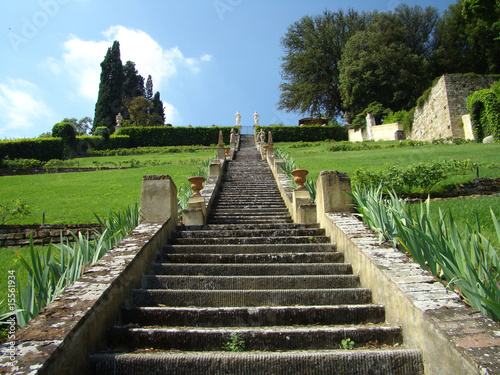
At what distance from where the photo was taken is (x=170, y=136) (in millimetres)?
36094

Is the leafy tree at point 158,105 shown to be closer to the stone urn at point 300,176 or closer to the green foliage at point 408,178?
the green foliage at point 408,178

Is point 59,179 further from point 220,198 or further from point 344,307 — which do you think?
point 344,307

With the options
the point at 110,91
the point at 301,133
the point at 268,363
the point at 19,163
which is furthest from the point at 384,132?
the point at 110,91

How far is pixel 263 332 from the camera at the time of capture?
3.00 m

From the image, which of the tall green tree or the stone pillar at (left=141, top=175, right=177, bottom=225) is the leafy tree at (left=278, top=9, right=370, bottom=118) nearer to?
the tall green tree

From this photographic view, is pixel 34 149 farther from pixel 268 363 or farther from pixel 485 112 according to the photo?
pixel 485 112

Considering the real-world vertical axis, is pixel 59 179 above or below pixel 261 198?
above

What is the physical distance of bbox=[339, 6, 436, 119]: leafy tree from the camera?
114 feet

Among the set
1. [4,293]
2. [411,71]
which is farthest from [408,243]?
[411,71]

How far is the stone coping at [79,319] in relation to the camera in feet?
7.57

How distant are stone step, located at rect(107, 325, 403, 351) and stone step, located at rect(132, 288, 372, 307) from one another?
65 cm

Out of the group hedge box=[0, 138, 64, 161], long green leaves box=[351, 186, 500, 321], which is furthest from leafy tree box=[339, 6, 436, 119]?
long green leaves box=[351, 186, 500, 321]

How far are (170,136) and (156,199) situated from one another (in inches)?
1236

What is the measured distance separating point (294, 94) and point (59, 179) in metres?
31.8
